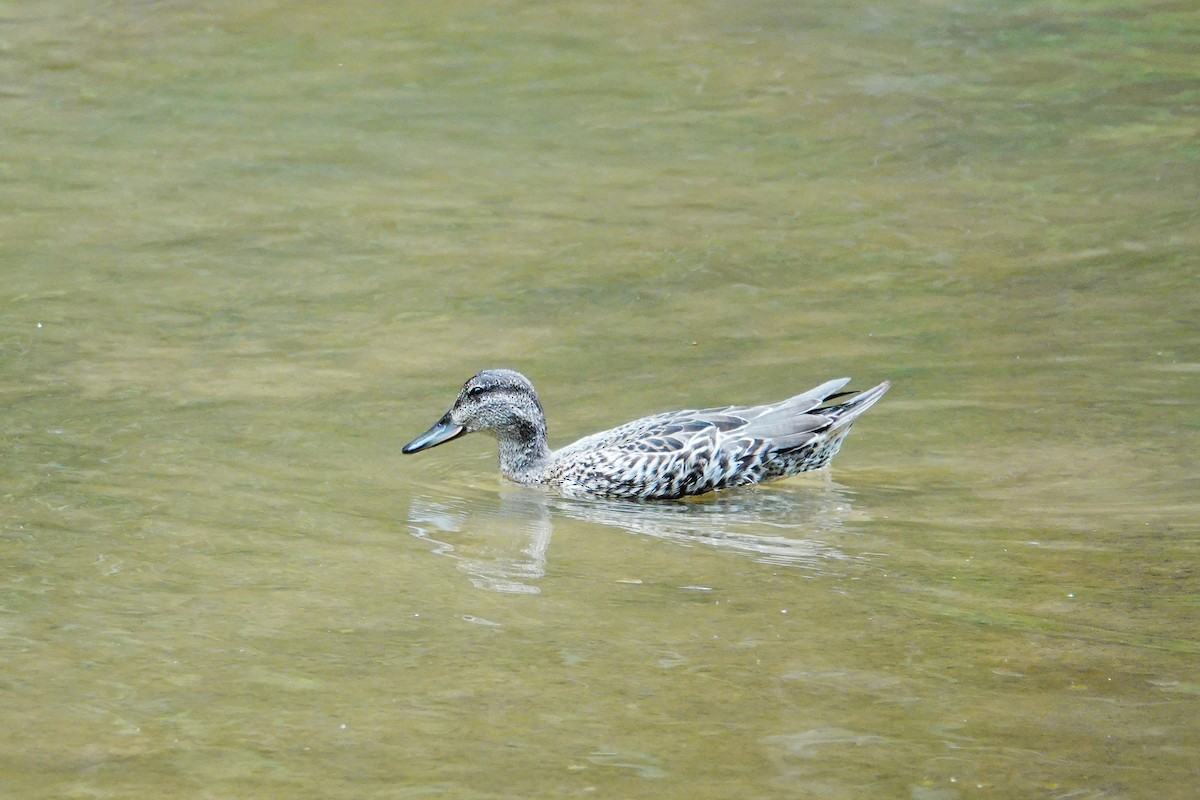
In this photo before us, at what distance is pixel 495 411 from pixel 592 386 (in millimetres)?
1248

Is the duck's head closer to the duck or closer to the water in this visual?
the duck

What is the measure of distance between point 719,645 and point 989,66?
11.9 m

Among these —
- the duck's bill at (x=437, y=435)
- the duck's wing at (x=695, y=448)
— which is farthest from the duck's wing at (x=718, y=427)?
the duck's bill at (x=437, y=435)

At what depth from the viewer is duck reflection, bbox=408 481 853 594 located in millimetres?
7680

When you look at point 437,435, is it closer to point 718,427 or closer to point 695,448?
point 695,448

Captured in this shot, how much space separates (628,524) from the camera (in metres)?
8.49

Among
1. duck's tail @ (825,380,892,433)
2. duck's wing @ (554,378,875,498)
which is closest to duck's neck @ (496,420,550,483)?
duck's wing @ (554,378,875,498)

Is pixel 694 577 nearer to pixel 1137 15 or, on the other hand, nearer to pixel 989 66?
pixel 989 66

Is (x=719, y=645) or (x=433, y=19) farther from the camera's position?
(x=433, y=19)

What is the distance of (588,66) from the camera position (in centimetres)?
1756

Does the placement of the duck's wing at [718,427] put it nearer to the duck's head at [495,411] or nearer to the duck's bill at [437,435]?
the duck's head at [495,411]

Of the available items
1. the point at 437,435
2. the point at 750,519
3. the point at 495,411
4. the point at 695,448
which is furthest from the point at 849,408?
the point at 437,435

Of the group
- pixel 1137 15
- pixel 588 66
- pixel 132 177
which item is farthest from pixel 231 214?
pixel 1137 15

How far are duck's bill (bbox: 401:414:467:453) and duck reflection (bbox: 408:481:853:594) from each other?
1.28 feet
